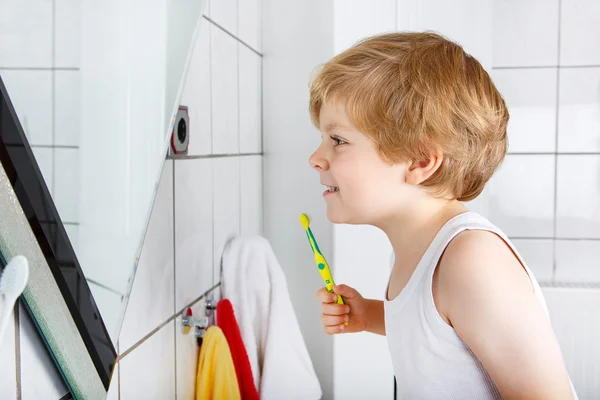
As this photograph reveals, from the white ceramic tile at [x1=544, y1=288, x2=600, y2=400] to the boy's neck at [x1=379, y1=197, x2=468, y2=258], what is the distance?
851mm

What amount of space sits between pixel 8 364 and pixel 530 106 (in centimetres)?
155

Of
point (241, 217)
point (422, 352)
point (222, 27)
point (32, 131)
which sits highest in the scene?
point (222, 27)

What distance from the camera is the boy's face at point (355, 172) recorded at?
0.84 m

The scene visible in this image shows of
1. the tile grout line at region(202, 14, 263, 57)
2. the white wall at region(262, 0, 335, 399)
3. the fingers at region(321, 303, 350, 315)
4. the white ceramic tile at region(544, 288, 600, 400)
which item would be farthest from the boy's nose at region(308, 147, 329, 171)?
the white ceramic tile at region(544, 288, 600, 400)

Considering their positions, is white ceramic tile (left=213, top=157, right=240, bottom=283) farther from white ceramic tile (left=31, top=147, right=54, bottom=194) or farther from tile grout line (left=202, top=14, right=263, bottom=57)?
white ceramic tile (left=31, top=147, right=54, bottom=194)

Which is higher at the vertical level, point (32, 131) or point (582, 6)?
point (582, 6)

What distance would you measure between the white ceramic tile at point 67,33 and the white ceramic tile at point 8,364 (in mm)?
207

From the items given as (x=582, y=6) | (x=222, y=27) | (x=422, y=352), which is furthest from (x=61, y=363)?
(x=582, y=6)

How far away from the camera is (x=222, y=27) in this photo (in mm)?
1136

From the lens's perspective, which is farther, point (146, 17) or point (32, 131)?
point (146, 17)

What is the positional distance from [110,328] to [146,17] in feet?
0.93

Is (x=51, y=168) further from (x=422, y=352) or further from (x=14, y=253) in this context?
(x=422, y=352)

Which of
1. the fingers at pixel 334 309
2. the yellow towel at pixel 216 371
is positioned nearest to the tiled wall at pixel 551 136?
the fingers at pixel 334 309

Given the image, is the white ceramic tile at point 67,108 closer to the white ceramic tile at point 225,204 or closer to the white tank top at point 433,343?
the white tank top at point 433,343
